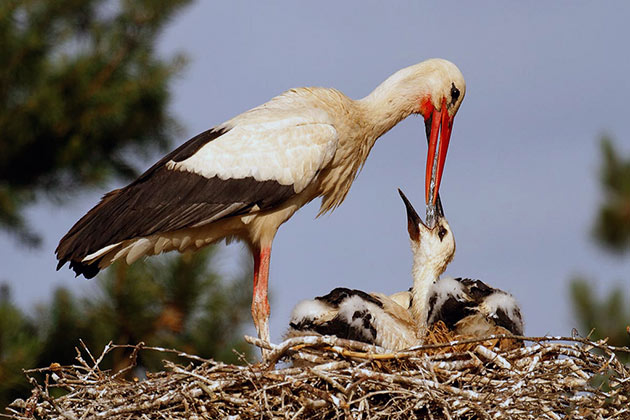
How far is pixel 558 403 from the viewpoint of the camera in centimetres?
523

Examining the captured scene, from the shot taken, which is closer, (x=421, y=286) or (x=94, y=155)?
(x=421, y=286)

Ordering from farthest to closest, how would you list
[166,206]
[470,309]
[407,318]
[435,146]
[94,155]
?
1. [94,155]
2. [435,146]
3. [166,206]
4. [407,318]
5. [470,309]

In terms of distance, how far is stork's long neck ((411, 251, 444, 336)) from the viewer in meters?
6.18

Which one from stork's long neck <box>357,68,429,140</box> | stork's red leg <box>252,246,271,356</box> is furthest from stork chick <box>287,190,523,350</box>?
stork's long neck <box>357,68,429,140</box>

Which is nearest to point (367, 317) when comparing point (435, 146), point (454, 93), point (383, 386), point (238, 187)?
point (383, 386)

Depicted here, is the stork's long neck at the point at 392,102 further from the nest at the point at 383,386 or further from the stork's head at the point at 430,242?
the nest at the point at 383,386

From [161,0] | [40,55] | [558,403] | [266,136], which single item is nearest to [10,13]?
[40,55]

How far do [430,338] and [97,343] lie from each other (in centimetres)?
405

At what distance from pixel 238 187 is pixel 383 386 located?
1765 millimetres

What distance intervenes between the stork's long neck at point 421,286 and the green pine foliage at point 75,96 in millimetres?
4601

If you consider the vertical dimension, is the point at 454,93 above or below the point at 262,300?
above

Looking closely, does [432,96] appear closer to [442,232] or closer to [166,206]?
[442,232]

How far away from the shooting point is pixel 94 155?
1121 cm

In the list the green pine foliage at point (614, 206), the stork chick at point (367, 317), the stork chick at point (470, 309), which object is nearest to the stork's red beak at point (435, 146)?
the stork chick at point (367, 317)
